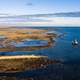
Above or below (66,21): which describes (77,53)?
below

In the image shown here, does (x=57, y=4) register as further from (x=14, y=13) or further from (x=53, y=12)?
(x=14, y=13)

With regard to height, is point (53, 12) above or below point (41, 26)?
above

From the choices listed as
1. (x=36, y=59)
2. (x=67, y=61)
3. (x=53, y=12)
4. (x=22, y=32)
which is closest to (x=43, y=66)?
(x=36, y=59)

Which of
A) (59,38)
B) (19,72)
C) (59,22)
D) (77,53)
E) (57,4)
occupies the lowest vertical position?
(19,72)

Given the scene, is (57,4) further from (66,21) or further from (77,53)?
(77,53)

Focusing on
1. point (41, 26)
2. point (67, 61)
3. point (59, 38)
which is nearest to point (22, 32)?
point (41, 26)

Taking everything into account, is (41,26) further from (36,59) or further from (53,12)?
(36,59)

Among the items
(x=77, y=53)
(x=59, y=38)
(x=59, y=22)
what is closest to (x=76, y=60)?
(x=77, y=53)

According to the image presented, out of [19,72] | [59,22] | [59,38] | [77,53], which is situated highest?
[59,22]
